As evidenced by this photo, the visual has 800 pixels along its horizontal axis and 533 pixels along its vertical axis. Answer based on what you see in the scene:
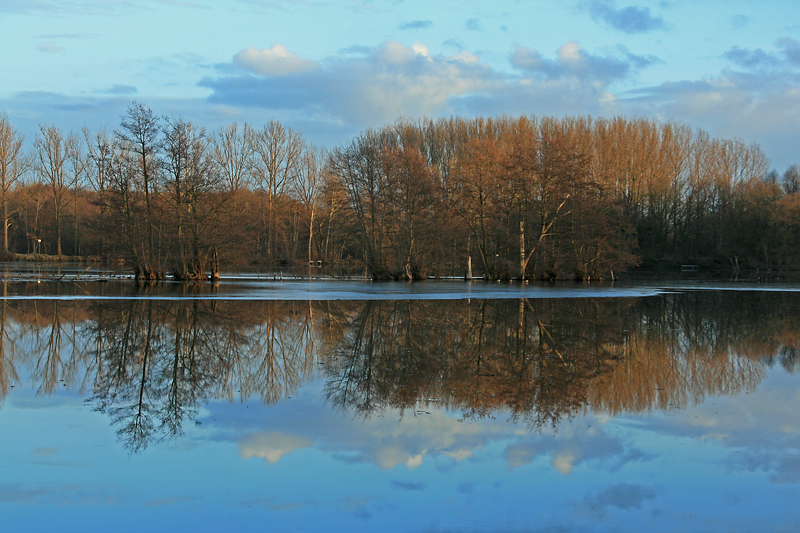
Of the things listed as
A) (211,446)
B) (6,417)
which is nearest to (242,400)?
(211,446)

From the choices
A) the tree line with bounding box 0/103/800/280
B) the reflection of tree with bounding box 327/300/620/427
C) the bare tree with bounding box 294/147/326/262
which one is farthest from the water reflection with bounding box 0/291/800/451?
the bare tree with bounding box 294/147/326/262

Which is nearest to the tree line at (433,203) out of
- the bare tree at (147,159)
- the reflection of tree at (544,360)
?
the bare tree at (147,159)

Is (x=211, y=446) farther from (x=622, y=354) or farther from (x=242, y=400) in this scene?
(x=622, y=354)

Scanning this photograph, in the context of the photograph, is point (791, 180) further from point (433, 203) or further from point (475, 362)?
point (475, 362)

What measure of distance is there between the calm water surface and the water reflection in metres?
0.06

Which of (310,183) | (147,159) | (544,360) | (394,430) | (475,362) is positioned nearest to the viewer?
(394,430)

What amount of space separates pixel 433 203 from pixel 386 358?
1162 inches

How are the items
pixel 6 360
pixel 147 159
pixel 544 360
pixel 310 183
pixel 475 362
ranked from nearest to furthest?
pixel 6 360 → pixel 475 362 → pixel 544 360 → pixel 147 159 → pixel 310 183

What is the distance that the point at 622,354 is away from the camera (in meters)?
10.6

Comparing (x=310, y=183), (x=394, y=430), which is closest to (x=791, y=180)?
(x=310, y=183)

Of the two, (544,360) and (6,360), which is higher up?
(6,360)

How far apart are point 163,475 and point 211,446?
2.35ft

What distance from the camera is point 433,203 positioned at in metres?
39.1

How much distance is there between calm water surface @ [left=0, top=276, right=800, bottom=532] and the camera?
4289 mm
